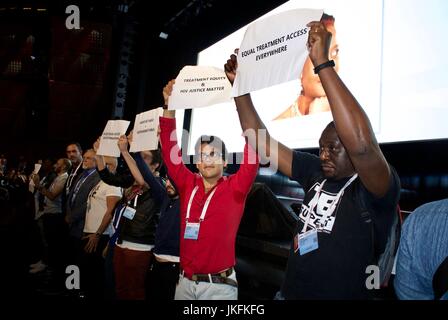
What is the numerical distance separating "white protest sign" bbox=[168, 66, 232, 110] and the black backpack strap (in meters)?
1.18

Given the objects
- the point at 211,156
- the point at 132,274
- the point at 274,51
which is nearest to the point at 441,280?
the point at 274,51

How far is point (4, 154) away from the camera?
8875 mm

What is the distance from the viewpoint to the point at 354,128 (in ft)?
3.53

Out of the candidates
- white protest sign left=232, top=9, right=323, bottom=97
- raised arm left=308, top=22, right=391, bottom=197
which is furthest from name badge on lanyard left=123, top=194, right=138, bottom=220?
raised arm left=308, top=22, right=391, bottom=197

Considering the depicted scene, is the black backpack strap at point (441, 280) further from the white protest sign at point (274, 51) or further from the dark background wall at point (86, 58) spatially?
the dark background wall at point (86, 58)

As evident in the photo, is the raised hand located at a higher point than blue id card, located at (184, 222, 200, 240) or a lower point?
higher

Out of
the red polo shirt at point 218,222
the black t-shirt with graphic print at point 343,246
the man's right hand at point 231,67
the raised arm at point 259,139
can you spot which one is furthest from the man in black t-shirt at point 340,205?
the man's right hand at point 231,67

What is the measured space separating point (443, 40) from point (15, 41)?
9041 mm

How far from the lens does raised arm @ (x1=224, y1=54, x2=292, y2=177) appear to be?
156 cm

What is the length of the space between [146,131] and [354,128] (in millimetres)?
1519

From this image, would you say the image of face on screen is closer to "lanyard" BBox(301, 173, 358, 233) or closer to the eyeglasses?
the eyeglasses

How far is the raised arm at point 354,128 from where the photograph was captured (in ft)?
3.52
